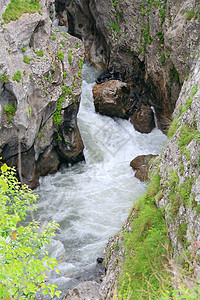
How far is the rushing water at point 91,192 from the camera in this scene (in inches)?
449

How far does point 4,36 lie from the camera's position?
1231 cm

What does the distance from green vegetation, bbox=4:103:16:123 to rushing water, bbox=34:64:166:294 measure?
183 inches

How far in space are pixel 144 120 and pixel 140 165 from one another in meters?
4.97

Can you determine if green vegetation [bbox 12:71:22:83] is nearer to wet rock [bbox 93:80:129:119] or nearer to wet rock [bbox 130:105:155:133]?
wet rock [bbox 93:80:129:119]

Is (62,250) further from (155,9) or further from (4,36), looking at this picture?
(155,9)

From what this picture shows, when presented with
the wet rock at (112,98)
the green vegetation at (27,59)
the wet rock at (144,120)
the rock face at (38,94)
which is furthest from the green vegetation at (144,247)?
the wet rock at (112,98)

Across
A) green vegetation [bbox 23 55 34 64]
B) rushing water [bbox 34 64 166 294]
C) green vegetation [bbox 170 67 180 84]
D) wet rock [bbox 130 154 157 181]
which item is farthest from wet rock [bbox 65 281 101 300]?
green vegetation [bbox 170 67 180 84]

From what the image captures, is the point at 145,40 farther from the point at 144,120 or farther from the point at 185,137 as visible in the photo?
the point at 185,137

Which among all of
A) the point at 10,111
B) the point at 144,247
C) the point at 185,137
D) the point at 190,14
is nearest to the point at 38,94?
the point at 10,111

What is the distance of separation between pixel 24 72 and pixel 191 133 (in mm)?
8292

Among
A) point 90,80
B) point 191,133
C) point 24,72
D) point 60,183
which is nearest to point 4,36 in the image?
point 24,72

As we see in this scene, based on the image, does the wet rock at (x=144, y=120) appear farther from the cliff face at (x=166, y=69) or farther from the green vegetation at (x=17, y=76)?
the green vegetation at (x=17, y=76)

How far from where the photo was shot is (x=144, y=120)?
2083 cm

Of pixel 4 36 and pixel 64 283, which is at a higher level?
pixel 4 36
